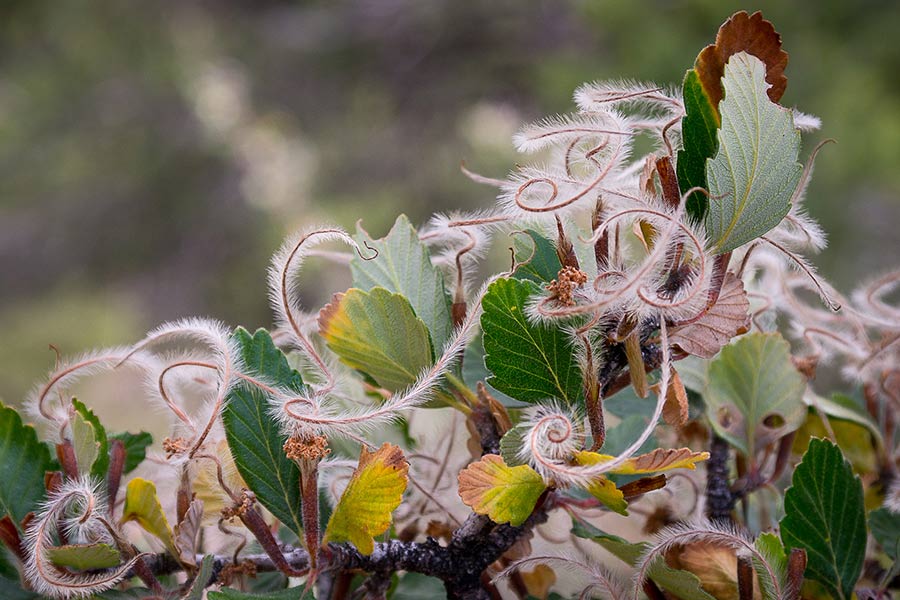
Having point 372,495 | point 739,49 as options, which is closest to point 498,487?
point 372,495

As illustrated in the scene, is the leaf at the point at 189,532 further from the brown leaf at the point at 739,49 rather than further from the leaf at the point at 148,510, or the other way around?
the brown leaf at the point at 739,49

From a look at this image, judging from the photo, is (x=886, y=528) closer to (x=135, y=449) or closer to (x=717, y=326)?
(x=717, y=326)

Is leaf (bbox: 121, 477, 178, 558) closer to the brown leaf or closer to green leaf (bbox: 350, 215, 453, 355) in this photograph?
green leaf (bbox: 350, 215, 453, 355)

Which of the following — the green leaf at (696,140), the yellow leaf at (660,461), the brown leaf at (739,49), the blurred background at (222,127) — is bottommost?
the yellow leaf at (660,461)

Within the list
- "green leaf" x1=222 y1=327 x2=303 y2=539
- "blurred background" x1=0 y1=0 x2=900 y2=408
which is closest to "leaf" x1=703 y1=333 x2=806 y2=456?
"green leaf" x1=222 y1=327 x2=303 y2=539

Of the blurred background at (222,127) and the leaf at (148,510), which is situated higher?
the blurred background at (222,127)

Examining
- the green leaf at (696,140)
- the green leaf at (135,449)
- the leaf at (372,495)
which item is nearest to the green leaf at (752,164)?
the green leaf at (696,140)

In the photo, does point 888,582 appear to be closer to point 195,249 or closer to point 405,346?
point 405,346
